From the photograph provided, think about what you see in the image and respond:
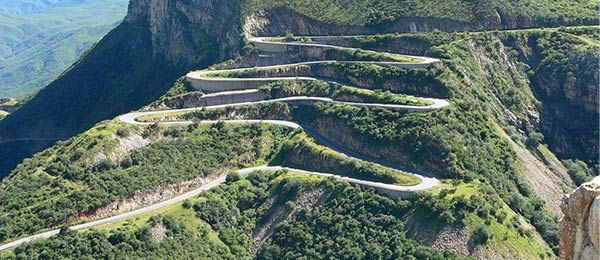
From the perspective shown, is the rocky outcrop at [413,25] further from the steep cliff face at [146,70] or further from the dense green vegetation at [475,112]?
the steep cliff face at [146,70]

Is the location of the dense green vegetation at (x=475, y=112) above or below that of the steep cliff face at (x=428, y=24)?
below

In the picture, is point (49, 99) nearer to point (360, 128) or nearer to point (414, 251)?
point (360, 128)

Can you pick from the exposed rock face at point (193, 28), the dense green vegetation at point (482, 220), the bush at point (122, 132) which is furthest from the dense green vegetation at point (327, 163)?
the exposed rock face at point (193, 28)

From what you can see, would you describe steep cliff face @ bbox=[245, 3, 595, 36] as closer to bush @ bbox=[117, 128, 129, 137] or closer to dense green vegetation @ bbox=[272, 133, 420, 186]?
dense green vegetation @ bbox=[272, 133, 420, 186]

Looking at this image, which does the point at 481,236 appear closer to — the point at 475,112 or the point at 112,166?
the point at 475,112

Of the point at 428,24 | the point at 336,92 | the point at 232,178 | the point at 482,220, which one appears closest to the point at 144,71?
the point at 336,92

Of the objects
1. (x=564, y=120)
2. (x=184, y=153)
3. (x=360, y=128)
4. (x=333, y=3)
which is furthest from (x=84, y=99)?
(x=564, y=120)
